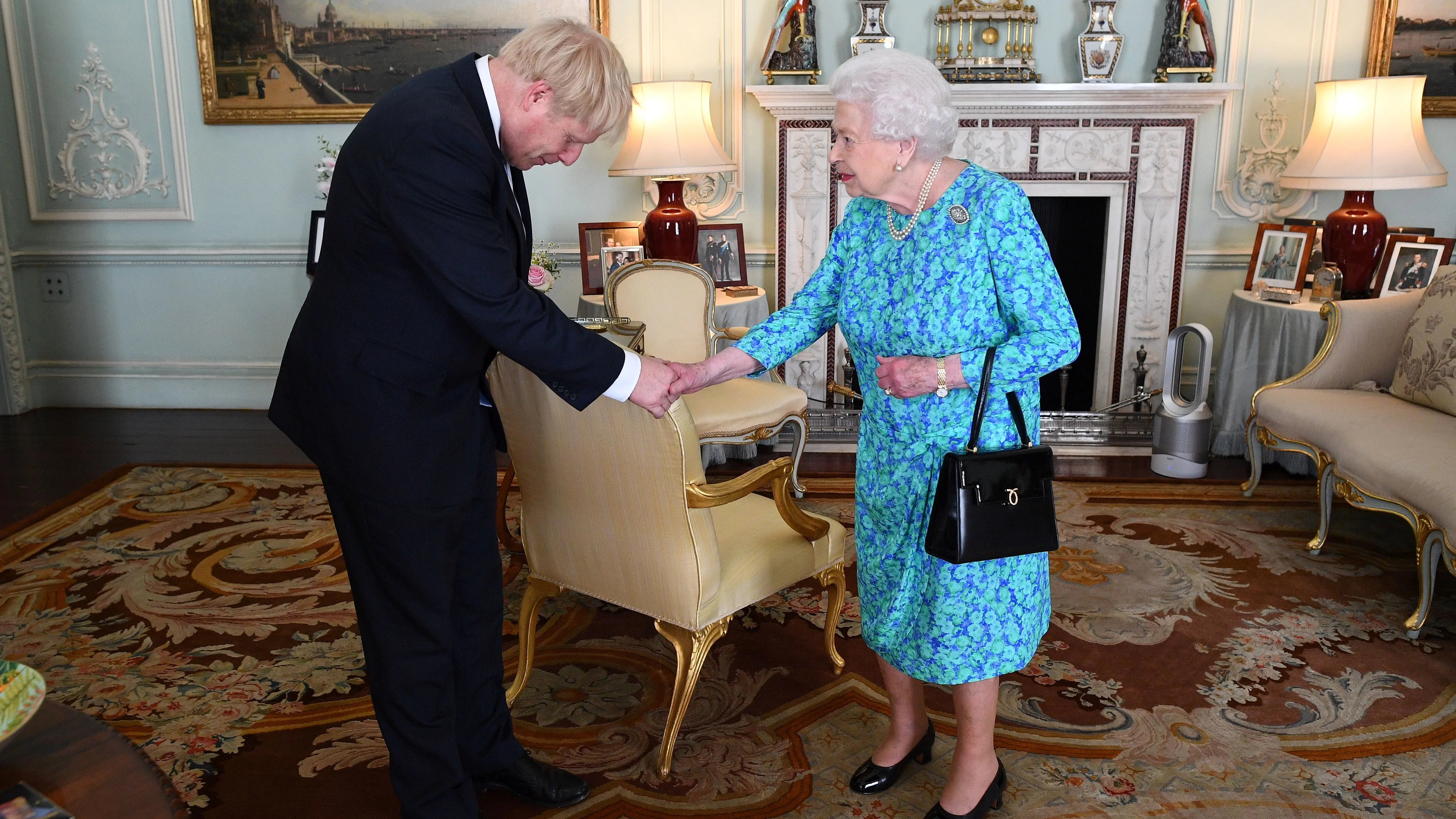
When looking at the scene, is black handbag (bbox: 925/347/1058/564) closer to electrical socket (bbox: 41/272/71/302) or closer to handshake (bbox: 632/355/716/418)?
handshake (bbox: 632/355/716/418)

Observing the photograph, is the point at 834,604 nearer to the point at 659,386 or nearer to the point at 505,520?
the point at 659,386

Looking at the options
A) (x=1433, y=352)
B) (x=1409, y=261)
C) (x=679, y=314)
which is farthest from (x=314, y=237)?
(x=1409, y=261)

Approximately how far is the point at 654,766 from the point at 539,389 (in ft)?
2.92

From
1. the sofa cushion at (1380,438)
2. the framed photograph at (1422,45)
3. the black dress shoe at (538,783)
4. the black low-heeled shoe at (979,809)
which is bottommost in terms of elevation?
the black dress shoe at (538,783)

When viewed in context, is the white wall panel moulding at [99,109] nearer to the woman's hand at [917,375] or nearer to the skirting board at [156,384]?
the skirting board at [156,384]

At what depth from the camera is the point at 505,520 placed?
11.7 feet

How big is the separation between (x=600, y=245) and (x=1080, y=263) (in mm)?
2295

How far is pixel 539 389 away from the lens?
2.21 meters

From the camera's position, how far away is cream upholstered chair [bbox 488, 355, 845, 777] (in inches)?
84.3

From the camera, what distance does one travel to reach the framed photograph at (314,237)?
535 cm

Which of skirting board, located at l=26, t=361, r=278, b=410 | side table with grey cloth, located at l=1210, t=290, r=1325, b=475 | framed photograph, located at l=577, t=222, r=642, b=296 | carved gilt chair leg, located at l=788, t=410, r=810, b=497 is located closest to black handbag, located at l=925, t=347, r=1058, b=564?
carved gilt chair leg, located at l=788, t=410, r=810, b=497

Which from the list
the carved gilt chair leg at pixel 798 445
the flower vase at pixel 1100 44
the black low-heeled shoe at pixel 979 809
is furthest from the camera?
the flower vase at pixel 1100 44

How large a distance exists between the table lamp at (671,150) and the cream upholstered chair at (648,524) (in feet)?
7.37

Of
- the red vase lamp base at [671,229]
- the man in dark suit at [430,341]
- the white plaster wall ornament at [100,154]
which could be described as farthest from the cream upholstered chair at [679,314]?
the white plaster wall ornament at [100,154]
